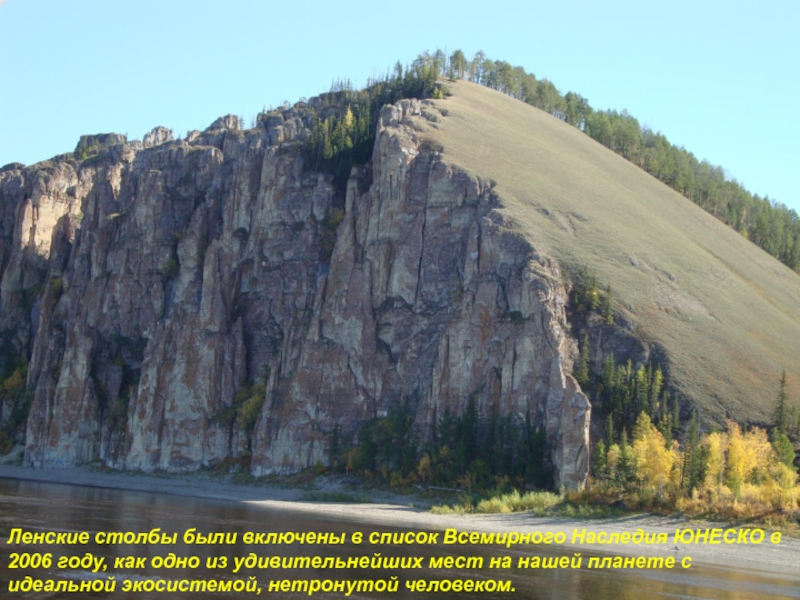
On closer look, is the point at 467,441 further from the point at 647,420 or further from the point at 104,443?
the point at 104,443

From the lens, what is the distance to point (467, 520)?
75.9 m

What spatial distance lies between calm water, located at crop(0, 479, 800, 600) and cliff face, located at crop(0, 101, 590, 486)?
3148 cm

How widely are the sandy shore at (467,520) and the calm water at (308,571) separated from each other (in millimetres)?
5402

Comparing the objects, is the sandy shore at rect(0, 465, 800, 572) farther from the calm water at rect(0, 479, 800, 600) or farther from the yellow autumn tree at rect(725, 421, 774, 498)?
the yellow autumn tree at rect(725, 421, 774, 498)

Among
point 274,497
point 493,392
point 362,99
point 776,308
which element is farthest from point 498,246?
point 362,99

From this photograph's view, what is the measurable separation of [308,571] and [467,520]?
102 feet

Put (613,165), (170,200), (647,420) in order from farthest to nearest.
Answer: (613,165), (170,200), (647,420)

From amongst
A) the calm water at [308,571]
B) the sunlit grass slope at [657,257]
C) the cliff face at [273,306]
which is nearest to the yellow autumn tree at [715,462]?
the sunlit grass slope at [657,257]

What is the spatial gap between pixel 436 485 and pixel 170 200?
259 ft

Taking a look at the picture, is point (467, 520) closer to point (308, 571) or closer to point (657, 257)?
point (308, 571)

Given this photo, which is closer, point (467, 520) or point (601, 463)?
point (467, 520)

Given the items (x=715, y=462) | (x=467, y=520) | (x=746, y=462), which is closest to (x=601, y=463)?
(x=715, y=462)

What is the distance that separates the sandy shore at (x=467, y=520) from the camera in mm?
61906

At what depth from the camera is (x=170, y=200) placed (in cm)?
14950
